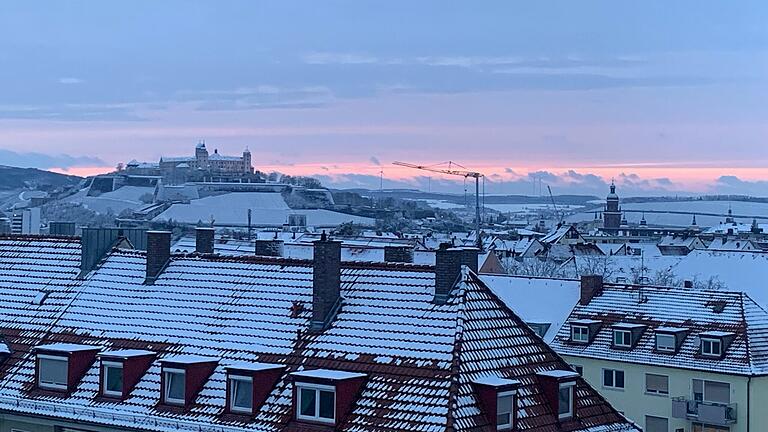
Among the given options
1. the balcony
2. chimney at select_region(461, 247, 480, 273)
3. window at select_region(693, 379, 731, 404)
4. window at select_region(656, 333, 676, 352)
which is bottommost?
the balcony

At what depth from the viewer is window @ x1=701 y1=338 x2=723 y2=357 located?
44.9 metres

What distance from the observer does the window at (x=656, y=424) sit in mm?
45938

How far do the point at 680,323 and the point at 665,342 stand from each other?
1577mm

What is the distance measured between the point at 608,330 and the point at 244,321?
24596 mm

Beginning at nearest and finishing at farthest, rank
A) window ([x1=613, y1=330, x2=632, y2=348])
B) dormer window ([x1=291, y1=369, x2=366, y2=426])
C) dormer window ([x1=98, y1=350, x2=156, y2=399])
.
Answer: dormer window ([x1=291, y1=369, x2=366, y2=426]) → dormer window ([x1=98, y1=350, x2=156, y2=399]) → window ([x1=613, y1=330, x2=632, y2=348])

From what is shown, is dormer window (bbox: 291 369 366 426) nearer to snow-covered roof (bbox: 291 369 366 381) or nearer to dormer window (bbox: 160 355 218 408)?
snow-covered roof (bbox: 291 369 366 381)

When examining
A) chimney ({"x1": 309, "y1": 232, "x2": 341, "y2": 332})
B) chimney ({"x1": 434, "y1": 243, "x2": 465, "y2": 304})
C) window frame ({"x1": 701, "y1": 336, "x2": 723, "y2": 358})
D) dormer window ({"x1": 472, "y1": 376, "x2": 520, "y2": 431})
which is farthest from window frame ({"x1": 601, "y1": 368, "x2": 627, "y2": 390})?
dormer window ({"x1": 472, "y1": 376, "x2": 520, "y2": 431})

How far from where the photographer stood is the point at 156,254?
3150 centimetres

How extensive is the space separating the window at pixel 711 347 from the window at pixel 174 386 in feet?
82.3

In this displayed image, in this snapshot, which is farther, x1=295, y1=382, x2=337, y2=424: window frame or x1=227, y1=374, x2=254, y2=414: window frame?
x1=227, y1=374, x2=254, y2=414: window frame

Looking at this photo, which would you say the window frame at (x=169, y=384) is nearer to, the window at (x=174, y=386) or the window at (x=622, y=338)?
the window at (x=174, y=386)

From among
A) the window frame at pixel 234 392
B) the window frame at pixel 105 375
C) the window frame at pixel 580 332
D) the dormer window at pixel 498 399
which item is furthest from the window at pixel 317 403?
the window frame at pixel 580 332

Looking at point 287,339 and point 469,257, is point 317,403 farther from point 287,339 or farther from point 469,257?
point 469,257

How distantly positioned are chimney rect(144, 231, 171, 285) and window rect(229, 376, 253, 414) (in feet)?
21.9
